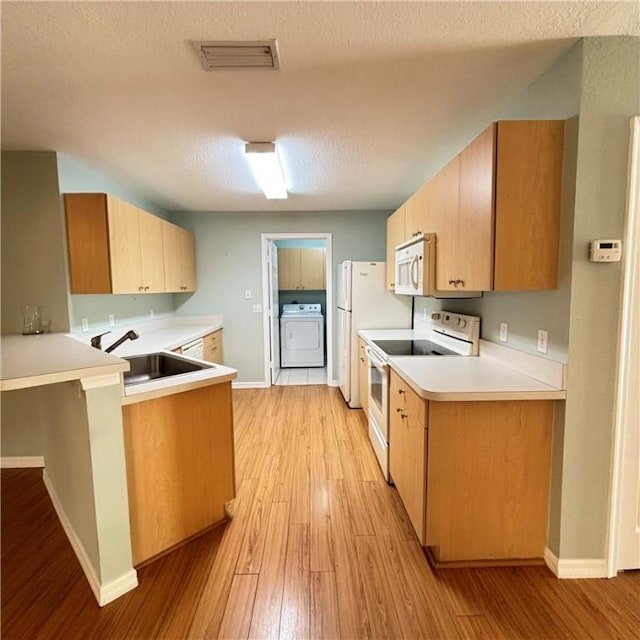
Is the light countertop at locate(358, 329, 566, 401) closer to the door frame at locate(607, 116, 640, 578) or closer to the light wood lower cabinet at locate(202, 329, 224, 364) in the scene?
the door frame at locate(607, 116, 640, 578)

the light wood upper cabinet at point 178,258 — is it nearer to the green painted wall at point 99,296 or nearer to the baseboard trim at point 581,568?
the green painted wall at point 99,296

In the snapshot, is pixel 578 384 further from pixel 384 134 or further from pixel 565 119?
pixel 384 134

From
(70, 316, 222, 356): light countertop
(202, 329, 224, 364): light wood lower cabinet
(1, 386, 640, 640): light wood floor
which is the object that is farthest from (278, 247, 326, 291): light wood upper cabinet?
(1, 386, 640, 640): light wood floor

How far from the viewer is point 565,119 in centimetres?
149

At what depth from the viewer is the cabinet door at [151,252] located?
3002 mm

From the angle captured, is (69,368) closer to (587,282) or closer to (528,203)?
(528,203)

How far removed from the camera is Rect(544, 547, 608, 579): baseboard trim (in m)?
1.58

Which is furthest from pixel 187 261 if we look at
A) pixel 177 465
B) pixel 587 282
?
pixel 587 282

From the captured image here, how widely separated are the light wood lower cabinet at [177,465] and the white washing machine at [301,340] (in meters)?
3.67

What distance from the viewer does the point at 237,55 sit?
1.44 metres

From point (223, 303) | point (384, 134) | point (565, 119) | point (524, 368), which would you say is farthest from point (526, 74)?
point (223, 303)

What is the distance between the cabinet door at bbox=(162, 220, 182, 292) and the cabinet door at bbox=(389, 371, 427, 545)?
2.56m

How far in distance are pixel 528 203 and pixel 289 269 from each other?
485cm

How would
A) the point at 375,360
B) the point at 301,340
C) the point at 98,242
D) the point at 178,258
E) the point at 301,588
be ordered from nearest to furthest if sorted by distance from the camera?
the point at 301,588 < the point at 98,242 < the point at 375,360 < the point at 178,258 < the point at 301,340
